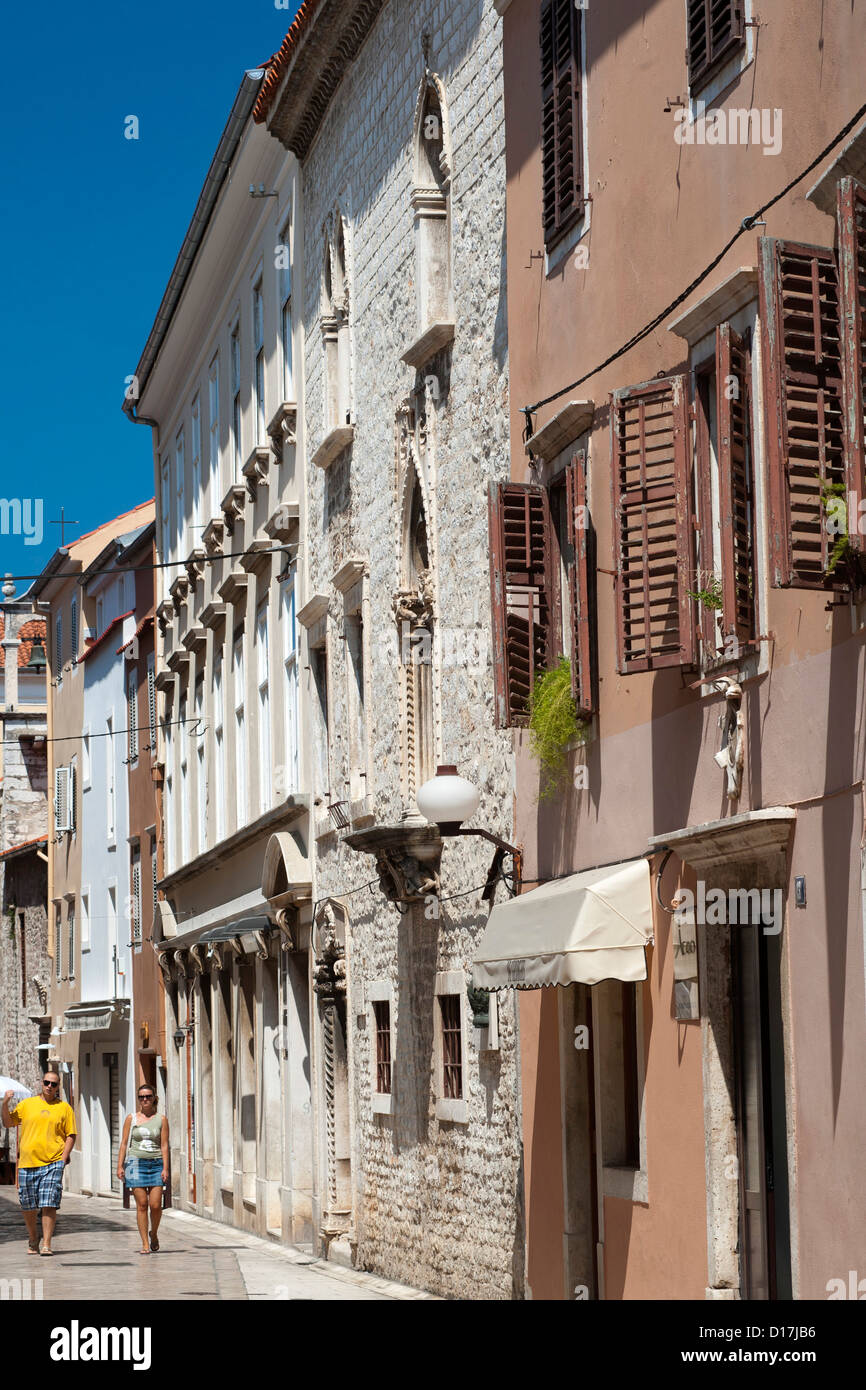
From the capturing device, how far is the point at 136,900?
131 ft

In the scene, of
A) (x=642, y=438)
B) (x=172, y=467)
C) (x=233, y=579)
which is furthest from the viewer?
(x=172, y=467)

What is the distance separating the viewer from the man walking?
1902 cm

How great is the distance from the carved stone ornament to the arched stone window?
7.39 meters

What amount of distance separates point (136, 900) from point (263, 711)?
46.6 feet

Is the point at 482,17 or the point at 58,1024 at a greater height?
the point at 482,17

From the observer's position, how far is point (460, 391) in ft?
55.2

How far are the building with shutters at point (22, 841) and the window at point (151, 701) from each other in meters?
13.2

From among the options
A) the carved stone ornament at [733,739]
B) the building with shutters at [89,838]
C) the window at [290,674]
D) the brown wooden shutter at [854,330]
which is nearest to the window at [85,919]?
the building with shutters at [89,838]

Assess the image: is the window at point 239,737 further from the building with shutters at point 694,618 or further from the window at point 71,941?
the window at point 71,941

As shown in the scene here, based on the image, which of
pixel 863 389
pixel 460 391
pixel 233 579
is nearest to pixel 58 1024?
pixel 233 579

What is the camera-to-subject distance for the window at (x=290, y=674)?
79.4ft

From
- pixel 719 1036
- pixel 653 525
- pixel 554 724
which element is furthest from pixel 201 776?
pixel 719 1036
